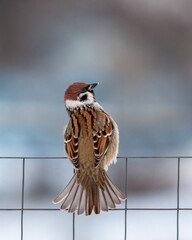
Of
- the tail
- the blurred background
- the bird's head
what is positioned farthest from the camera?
the blurred background

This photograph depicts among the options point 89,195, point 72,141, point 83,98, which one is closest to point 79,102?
point 83,98

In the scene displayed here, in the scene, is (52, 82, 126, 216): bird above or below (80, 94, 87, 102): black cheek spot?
below

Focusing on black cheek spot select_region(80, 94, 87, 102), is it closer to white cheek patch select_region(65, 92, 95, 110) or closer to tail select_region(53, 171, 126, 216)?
white cheek patch select_region(65, 92, 95, 110)

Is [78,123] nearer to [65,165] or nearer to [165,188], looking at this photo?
[65,165]

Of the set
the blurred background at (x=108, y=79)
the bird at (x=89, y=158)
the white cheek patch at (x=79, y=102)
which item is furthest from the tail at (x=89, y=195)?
the blurred background at (x=108, y=79)

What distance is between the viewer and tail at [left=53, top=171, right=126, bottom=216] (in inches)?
48.0

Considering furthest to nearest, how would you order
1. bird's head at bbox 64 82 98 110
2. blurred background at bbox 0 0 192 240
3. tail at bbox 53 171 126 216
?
blurred background at bbox 0 0 192 240 < bird's head at bbox 64 82 98 110 < tail at bbox 53 171 126 216

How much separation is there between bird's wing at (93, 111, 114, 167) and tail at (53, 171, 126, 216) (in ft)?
0.23

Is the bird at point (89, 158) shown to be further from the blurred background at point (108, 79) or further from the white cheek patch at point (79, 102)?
the blurred background at point (108, 79)

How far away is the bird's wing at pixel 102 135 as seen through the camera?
49.7 inches

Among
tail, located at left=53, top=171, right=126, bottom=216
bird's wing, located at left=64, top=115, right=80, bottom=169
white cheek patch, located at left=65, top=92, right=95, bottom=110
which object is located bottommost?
tail, located at left=53, top=171, right=126, bottom=216

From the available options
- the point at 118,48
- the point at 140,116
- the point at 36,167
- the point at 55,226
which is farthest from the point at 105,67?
the point at 55,226

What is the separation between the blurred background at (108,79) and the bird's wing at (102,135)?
66cm

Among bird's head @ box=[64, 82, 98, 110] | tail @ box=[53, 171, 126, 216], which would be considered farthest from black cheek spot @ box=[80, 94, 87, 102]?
tail @ box=[53, 171, 126, 216]
